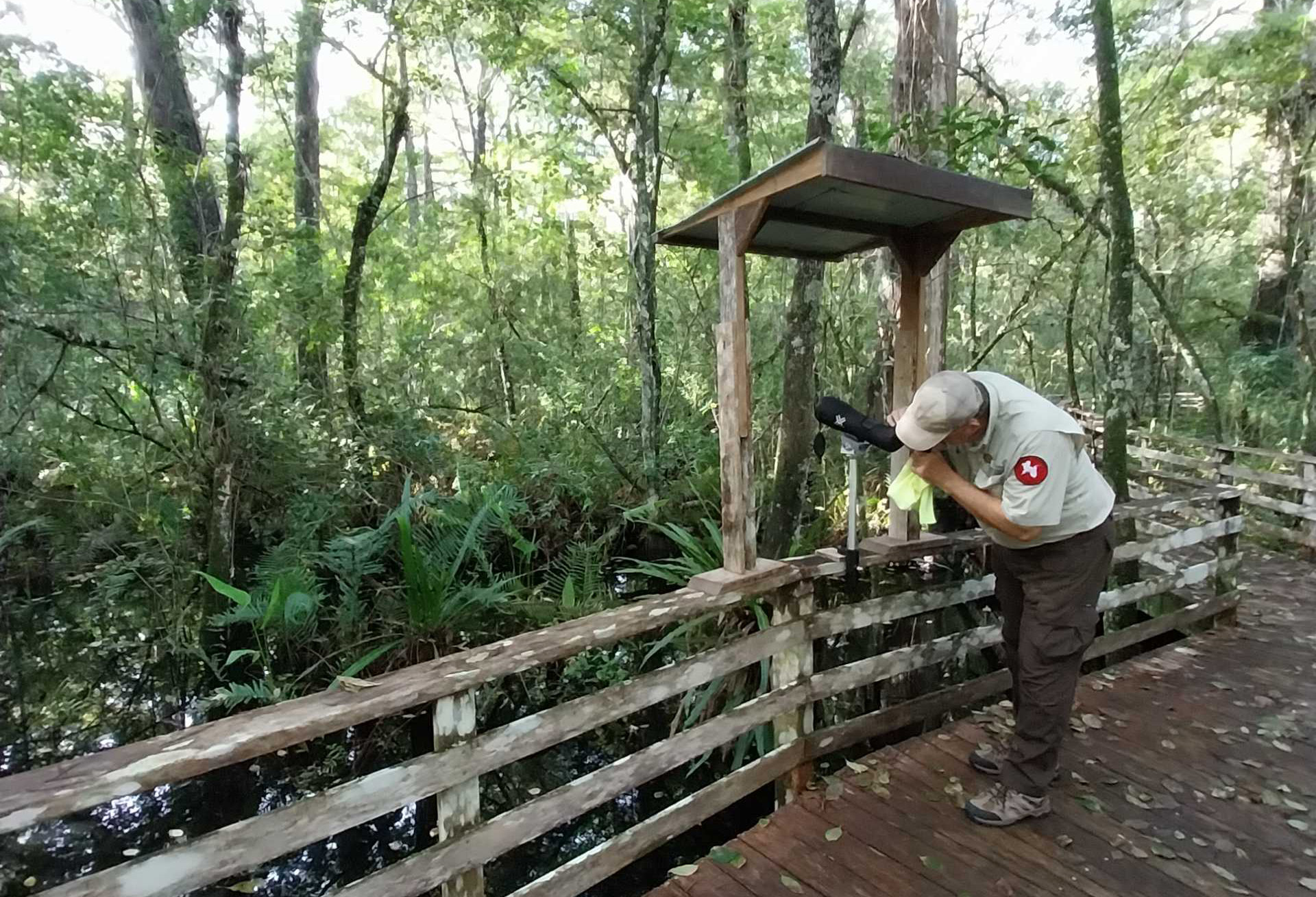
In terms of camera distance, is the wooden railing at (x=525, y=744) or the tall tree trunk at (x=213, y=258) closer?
the wooden railing at (x=525, y=744)

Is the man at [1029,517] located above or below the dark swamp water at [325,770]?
above

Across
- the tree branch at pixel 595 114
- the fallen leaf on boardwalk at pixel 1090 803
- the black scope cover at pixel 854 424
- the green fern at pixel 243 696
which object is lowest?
the green fern at pixel 243 696

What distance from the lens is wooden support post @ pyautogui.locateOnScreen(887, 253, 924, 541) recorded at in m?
3.77

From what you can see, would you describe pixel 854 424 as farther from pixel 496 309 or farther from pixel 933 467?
pixel 496 309

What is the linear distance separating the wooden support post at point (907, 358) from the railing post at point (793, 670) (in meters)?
0.71

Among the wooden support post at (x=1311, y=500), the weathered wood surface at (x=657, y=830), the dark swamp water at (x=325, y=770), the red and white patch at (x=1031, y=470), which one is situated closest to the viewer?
the weathered wood surface at (x=657, y=830)

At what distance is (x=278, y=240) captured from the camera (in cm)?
778

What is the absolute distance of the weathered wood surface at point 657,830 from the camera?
8.38 feet

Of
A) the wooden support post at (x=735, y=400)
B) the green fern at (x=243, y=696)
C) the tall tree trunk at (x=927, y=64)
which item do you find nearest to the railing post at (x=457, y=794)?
the wooden support post at (x=735, y=400)

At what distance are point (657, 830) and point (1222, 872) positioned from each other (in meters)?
2.07

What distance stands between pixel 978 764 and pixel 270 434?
23.1 feet

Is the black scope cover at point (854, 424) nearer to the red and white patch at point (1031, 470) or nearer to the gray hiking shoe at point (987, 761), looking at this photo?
the red and white patch at point (1031, 470)

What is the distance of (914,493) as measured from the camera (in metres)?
3.08

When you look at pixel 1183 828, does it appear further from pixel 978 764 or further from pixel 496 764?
pixel 496 764
